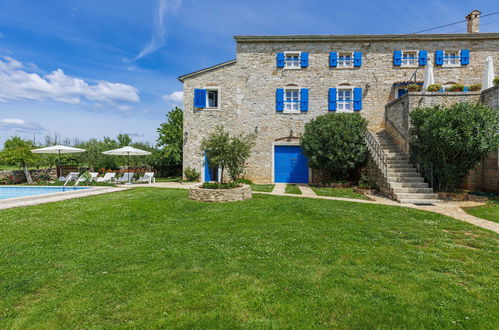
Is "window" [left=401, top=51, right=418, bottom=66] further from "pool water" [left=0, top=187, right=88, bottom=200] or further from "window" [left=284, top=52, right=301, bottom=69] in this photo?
"pool water" [left=0, top=187, right=88, bottom=200]

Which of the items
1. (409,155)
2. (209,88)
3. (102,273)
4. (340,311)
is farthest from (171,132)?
(340,311)

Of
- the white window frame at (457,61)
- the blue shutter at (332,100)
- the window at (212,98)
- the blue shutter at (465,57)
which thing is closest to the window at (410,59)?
the white window frame at (457,61)

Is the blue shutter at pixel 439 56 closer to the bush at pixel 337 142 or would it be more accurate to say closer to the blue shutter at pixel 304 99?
the bush at pixel 337 142

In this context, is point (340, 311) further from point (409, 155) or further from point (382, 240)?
point (409, 155)

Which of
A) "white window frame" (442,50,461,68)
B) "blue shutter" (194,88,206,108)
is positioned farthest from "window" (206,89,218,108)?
"white window frame" (442,50,461,68)

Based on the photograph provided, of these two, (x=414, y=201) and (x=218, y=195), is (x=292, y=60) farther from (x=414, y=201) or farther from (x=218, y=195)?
(x=218, y=195)

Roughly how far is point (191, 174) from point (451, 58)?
17152mm

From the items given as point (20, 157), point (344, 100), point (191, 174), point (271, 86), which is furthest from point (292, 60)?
point (20, 157)

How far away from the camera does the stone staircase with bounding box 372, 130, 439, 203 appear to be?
30.5 ft

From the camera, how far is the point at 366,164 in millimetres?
12727

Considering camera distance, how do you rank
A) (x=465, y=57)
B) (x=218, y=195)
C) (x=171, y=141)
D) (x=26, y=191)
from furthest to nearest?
(x=171, y=141)
(x=465, y=57)
(x=26, y=191)
(x=218, y=195)

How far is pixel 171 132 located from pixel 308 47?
11308 millimetres

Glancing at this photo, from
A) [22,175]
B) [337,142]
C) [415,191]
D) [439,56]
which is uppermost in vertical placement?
[439,56]

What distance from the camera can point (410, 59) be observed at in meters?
15.0
